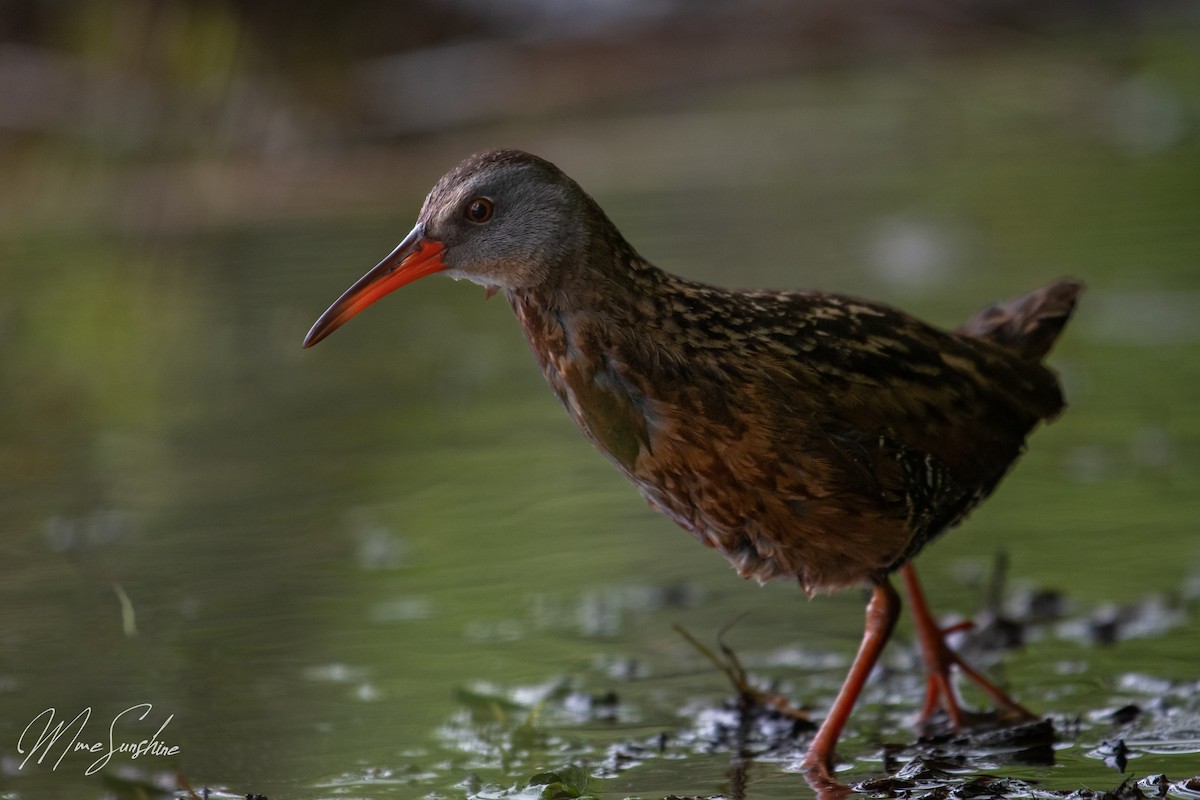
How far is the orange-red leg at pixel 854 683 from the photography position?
149 inches

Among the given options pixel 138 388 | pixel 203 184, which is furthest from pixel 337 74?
pixel 138 388

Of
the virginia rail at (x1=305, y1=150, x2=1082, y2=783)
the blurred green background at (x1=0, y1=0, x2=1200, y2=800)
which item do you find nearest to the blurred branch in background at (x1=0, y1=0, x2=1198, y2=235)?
the blurred green background at (x1=0, y1=0, x2=1200, y2=800)

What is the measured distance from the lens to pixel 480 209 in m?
3.78

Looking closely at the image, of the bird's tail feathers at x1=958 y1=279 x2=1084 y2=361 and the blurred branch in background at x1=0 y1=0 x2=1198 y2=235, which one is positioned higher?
the blurred branch in background at x1=0 y1=0 x2=1198 y2=235

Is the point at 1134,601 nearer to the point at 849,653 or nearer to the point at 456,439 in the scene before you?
the point at 849,653

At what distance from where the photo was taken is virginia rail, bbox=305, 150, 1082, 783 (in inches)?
147

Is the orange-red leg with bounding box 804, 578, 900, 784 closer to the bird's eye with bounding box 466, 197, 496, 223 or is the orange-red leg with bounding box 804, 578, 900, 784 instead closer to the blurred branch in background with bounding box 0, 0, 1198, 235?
the bird's eye with bounding box 466, 197, 496, 223

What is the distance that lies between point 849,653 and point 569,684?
0.79 meters

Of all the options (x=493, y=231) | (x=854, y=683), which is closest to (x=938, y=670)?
(x=854, y=683)

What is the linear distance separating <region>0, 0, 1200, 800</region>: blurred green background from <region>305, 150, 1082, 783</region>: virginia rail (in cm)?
52

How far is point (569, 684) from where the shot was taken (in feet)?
14.7

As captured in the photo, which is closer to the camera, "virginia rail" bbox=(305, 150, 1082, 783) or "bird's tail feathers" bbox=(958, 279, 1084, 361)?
"virginia rail" bbox=(305, 150, 1082, 783)

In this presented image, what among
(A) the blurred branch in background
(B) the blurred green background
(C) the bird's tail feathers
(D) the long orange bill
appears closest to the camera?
(D) the long orange bill

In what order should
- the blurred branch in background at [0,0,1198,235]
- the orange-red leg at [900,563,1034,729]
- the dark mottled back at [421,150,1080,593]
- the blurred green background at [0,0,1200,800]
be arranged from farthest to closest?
the blurred branch in background at [0,0,1198,235]
the blurred green background at [0,0,1200,800]
the orange-red leg at [900,563,1034,729]
the dark mottled back at [421,150,1080,593]
